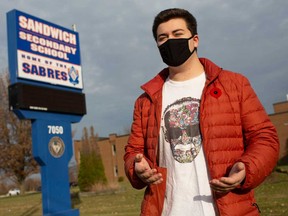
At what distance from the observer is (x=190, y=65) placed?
2211 mm

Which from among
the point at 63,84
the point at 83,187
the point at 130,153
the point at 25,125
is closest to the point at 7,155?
the point at 25,125

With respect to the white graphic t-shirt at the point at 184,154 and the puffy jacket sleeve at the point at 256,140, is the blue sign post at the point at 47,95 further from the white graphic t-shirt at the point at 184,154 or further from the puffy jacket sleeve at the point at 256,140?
the puffy jacket sleeve at the point at 256,140

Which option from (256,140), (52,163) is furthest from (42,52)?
(256,140)

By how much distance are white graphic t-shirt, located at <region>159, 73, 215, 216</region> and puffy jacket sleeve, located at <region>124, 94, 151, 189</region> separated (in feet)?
0.55

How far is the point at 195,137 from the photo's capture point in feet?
6.57

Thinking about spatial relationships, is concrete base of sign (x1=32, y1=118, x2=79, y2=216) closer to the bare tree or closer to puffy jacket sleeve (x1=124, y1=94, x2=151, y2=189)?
puffy jacket sleeve (x1=124, y1=94, x2=151, y2=189)

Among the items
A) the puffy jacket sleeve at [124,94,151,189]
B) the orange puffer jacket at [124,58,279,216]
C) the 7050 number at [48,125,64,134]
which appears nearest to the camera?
the orange puffer jacket at [124,58,279,216]

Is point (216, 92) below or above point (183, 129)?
above

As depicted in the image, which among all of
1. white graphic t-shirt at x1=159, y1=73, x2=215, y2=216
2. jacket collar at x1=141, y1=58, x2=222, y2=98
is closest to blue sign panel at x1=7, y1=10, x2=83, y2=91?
jacket collar at x1=141, y1=58, x2=222, y2=98

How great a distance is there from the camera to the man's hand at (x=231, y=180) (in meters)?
1.66

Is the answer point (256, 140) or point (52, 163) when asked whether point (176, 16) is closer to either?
point (256, 140)

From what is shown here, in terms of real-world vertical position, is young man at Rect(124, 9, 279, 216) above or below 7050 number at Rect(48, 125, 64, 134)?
below

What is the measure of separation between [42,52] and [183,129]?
32.7ft

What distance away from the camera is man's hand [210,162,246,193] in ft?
5.45
